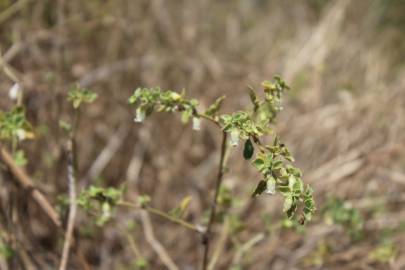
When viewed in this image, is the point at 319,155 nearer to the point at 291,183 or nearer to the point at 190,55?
the point at 190,55

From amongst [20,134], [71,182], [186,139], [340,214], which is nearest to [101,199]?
[71,182]

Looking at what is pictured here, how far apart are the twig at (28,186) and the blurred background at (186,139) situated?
0.03 meters

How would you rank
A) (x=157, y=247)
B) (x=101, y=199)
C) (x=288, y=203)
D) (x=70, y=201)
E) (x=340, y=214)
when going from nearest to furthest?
(x=288, y=203) → (x=101, y=199) → (x=70, y=201) → (x=340, y=214) → (x=157, y=247)

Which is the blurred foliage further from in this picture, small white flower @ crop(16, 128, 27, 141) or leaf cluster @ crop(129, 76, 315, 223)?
small white flower @ crop(16, 128, 27, 141)

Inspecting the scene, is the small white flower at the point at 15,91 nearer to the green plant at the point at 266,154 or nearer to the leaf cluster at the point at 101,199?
the leaf cluster at the point at 101,199

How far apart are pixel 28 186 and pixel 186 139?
1171mm

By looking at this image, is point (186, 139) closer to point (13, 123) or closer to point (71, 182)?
point (71, 182)

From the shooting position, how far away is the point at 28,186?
1.49 meters

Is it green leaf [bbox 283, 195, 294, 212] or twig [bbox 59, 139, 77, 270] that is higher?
twig [bbox 59, 139, 77, 270]

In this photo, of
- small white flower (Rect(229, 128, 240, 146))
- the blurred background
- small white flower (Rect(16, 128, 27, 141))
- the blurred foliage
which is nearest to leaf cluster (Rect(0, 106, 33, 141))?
small white flower (Rect(16, 128, 27, 141))

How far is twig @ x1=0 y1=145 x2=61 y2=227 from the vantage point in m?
1.46

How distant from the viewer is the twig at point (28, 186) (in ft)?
4.80

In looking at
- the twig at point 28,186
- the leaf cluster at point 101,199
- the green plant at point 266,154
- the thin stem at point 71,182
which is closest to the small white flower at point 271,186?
the green plant at point 266,154

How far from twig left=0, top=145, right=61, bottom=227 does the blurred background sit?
3 centimetres
